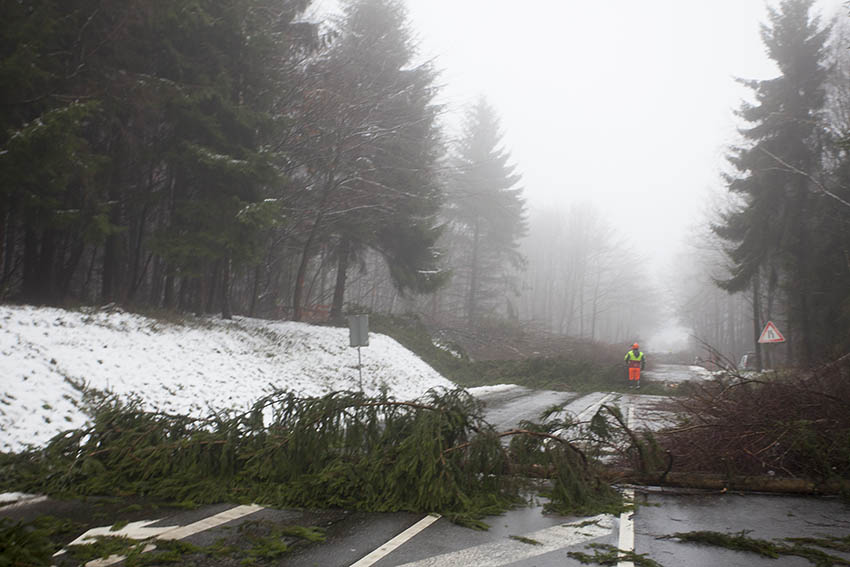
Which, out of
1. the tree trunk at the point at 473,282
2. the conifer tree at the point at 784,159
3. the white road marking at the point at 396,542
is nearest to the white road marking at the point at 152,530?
the white road marking at the point at 396,542

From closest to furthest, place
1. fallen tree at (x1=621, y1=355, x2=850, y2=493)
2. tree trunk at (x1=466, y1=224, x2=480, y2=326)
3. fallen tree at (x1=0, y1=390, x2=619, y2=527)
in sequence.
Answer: fallen tree at (x1=0, y1=390, x2=619, y2=527) < fallen tree at (x1=621, y1=355, x2=850, y2=493) < tree trunk at (x1=466, y1=224, x2=480, y2=326)

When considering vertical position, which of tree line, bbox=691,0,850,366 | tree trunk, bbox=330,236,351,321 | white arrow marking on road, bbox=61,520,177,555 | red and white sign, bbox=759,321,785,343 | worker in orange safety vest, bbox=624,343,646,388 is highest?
tree line, bbox=691,0,850,366

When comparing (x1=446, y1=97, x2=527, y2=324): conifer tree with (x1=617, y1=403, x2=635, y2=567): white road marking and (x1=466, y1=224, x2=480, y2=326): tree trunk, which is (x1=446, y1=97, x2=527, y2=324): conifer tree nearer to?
(x1=466, y1=224, x2=480, y2=326): tree trunk

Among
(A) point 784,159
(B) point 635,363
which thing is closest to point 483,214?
(A) point 784,159

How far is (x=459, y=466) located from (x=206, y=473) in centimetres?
279

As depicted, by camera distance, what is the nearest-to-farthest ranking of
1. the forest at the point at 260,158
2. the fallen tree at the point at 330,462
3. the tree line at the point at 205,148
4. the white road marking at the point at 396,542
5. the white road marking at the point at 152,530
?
1. the white road marking at the point at 396,542
2. the white road marking at the point at 152,530
3. the fallen tree at the point at 330,462
4. the tree line at the point at 205,148
5. the forest at the point at 260,158

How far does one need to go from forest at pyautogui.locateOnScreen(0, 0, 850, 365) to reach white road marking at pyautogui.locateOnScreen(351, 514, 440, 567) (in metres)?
7.72

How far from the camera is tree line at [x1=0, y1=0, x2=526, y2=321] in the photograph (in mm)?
12820

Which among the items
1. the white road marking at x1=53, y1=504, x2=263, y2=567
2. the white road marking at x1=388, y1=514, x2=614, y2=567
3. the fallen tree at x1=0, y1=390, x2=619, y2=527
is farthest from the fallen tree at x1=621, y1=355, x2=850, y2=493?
the white road marking at x1=53, y1=504, x2=263, y2=567

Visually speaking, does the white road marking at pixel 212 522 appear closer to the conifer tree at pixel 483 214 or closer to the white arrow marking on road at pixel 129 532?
the white arrow marking on road at pixel 129 532

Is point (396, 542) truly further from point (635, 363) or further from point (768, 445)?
point (635, 363)

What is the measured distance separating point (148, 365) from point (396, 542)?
9.02 meters

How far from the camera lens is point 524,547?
476 centimetres

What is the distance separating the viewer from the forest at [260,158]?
1316 centimetres
